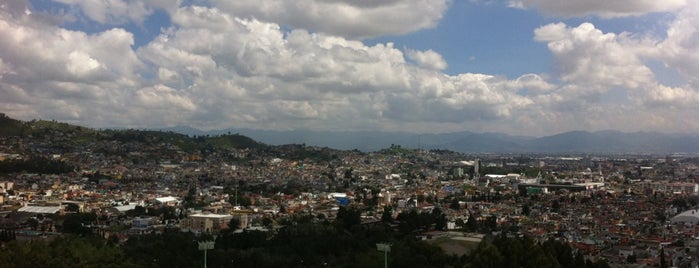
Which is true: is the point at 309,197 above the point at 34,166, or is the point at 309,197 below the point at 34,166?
below

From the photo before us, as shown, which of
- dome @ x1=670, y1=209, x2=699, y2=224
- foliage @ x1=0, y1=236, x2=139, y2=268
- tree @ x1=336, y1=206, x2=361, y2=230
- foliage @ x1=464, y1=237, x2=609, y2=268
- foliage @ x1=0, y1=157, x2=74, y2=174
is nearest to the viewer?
foliage @ x1=0, y1=236, x2=139, y2=268

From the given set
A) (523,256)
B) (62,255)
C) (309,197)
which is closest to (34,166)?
(309,197)

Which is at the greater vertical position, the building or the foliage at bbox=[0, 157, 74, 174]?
the foliage at bbox=[0, 157, 74, 174]

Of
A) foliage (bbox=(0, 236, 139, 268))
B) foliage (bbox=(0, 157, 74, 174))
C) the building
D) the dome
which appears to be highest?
foliage (bbox=(0, 157, 74, 174))

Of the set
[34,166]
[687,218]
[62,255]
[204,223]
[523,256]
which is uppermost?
[34,166]

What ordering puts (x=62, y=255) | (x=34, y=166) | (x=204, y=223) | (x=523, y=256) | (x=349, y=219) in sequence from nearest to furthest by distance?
(x=523, y=256), (x=62, y=255), (x=349, y=219), (x=204, y=223), (x=34, y=166)

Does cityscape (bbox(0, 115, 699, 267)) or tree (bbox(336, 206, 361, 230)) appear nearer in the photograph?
cityscape (bbox(0, 115, 699, 267))

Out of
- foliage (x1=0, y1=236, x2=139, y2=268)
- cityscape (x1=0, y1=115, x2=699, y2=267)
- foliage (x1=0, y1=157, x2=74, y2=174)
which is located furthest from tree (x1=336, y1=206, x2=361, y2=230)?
foliage (x1=0, y1=157, x2=74, y2=174)

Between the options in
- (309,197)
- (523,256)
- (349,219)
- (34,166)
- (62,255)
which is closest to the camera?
(523,256)

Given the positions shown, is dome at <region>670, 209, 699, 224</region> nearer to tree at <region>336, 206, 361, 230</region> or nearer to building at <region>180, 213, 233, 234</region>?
tree at <region>336, 206, 361, 230</region>

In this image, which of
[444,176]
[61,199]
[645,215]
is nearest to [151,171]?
[61,199]

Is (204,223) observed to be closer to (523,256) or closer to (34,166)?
(523,256)
